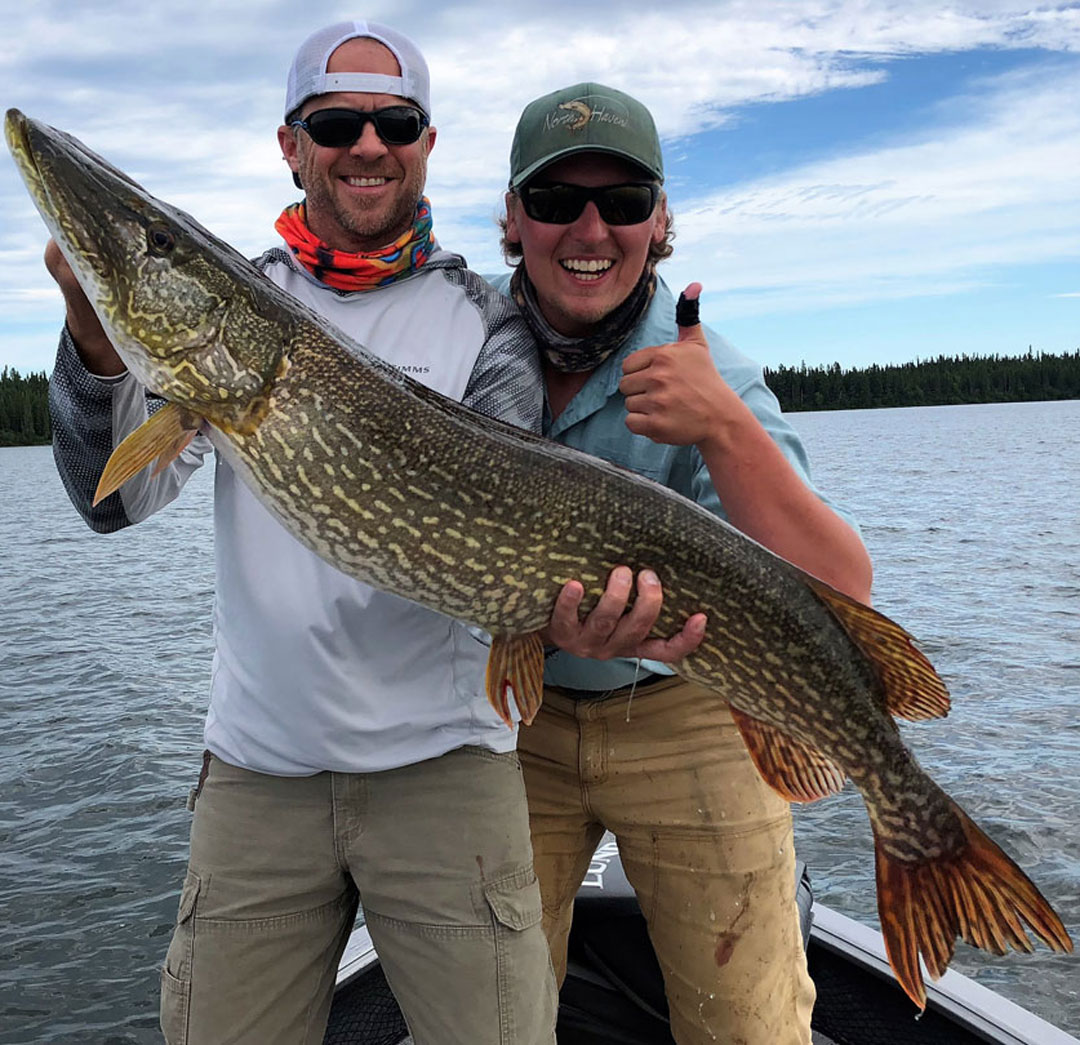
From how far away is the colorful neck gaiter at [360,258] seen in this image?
2451 millimetres

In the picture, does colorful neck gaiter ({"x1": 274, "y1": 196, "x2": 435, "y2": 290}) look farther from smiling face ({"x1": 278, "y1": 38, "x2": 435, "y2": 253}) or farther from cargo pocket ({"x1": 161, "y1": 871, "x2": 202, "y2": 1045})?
cargo pocket ({"x1": 161, "y1": 871, "x2": 202, "y2": 1045})

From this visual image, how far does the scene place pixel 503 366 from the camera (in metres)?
2.51

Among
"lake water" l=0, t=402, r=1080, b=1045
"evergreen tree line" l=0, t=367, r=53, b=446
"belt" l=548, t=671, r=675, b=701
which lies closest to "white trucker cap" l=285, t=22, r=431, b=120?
"belt" l=548, t=671, r=675, b=701

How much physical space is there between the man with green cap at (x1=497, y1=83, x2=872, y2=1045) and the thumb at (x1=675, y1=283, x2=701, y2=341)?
17cm

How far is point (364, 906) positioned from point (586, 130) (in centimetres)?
193

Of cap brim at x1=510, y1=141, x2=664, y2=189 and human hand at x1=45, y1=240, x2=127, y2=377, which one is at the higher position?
cap brim at x1=510, y1=141, x2=664, y2=189

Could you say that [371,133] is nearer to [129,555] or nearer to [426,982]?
[426,982]

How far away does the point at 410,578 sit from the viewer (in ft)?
7.16

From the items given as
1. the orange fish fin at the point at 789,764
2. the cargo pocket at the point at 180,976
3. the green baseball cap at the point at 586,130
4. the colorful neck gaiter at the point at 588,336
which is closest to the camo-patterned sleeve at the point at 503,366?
the colorful neck gaiter at the point at 588,336

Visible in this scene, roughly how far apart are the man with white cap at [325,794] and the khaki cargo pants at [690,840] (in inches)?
13.9

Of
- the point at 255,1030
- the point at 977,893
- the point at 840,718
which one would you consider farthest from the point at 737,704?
the point at 255,1030

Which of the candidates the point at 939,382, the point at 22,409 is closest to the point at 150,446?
the point at 22,409

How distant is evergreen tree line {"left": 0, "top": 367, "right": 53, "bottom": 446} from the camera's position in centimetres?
5453

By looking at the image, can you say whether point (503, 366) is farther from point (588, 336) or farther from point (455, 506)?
point (455, 506)
